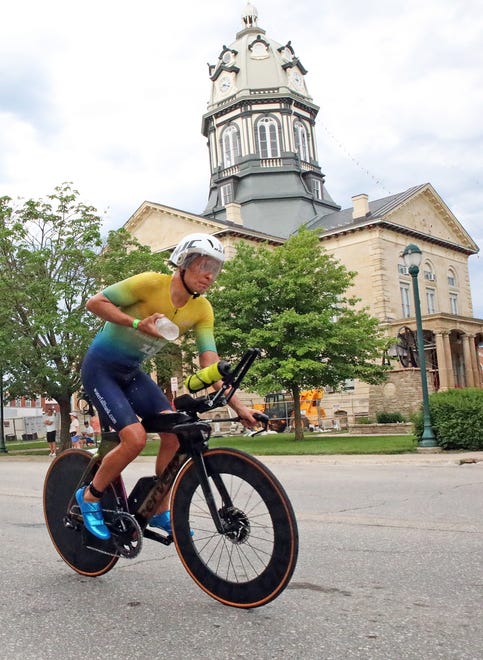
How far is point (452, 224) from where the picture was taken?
5650 centimetres

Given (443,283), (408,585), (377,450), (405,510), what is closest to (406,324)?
(443,283)

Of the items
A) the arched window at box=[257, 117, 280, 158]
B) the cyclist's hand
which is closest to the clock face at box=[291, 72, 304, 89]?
the arched window at box=[257, 117, 280, 158]

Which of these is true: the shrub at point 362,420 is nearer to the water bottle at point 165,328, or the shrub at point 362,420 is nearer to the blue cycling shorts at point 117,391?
the blue cycling shorts at point 117,391

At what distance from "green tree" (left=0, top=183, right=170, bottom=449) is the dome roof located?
Result: 37659mm

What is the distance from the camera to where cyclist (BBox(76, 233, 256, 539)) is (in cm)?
371

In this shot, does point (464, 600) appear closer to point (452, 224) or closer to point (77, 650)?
point (77, 650)

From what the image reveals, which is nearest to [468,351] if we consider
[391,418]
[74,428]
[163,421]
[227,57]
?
[391,418]

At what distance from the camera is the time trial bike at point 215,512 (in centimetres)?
321

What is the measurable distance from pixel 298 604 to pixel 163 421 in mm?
1202

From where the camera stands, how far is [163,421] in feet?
12.2

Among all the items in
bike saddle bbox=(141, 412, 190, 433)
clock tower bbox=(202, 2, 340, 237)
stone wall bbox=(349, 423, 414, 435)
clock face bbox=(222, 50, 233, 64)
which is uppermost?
clock face bbox=(222, 50, 233, 64)

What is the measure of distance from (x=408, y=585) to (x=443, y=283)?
53573 millimetres

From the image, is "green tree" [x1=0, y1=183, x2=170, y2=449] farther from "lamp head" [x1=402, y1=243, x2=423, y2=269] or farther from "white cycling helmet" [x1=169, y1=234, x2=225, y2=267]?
"white cycling helmet" [x1=169, y1=234, x2=225, y2=267]

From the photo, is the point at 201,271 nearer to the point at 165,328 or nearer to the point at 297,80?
the point at 165,328
